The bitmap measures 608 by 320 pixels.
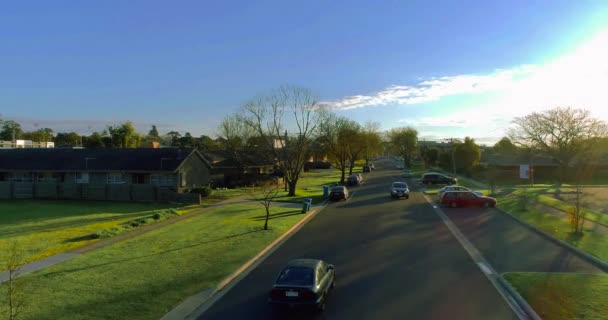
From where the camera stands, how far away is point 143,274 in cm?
1485

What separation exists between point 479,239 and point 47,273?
18.9 m

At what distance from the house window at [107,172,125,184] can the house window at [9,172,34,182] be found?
402 inches

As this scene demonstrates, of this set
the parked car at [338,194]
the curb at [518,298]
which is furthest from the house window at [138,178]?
the curb at [518,298]

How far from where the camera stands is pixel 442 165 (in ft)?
315

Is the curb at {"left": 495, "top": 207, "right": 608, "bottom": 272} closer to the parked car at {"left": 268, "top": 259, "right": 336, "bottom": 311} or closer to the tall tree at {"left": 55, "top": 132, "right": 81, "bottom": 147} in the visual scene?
the parked car at {"left": 268, "top": 259, "right": 336, "bottom": 311}

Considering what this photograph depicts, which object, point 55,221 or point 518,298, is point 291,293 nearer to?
point 518,298

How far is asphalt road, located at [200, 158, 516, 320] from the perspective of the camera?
11367 mm

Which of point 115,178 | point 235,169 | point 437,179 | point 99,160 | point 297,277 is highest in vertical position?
point 99,160

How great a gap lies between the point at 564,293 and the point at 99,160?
1851 inches

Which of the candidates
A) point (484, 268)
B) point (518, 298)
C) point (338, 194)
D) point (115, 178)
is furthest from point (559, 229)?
point (115, 178)

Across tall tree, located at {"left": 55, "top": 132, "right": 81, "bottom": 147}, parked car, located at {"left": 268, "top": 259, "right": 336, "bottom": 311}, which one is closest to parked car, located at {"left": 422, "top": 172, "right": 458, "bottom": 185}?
parked car, located at {"left": 268, "top": 259, "right": 336, "bottom": 311}

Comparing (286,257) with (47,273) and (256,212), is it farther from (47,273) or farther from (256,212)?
(256,212)

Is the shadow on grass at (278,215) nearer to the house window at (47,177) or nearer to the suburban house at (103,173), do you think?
the suburban house at (103,173)

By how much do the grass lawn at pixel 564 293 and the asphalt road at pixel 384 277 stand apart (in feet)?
2.94
